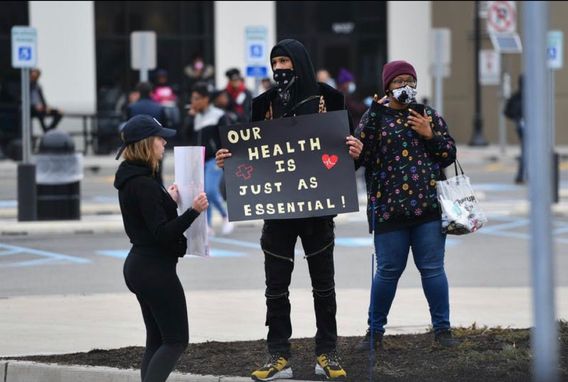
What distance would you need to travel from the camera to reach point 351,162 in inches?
298

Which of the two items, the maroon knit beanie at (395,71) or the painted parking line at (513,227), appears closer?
the maroon knit beanie at (395,71)

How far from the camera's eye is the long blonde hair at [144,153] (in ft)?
22.5

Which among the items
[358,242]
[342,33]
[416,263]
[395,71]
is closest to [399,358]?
[416,263]

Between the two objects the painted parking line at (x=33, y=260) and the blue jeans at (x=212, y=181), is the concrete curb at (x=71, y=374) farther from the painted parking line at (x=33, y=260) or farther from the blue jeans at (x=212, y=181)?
the blue jeans at (x=212, y=181)

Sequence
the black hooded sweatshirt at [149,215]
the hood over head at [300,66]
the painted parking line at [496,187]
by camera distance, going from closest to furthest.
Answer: the black hooded sweatshirt at [149,215] → the hood over head at [300,66] → the painted parking line at [496,187]

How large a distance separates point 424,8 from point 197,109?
2176 cm

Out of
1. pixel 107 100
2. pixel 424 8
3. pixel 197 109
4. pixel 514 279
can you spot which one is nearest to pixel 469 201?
pixel 514 279

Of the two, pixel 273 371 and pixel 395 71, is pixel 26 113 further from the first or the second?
pixel 273 371

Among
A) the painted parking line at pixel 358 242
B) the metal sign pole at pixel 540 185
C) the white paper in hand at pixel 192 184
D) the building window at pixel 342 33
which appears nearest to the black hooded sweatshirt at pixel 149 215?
the white paper in hand at pixel 192 184

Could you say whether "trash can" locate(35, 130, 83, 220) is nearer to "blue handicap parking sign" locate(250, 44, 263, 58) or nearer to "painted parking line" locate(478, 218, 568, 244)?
"painted parking line" locate(478, 218, 568, 244)

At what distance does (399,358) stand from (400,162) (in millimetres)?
→ 1165

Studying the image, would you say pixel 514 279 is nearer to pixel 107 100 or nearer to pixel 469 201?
pixel 469 201

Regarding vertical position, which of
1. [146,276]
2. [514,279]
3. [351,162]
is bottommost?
[514,279]

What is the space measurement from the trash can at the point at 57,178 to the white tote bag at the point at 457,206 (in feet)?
33.1
